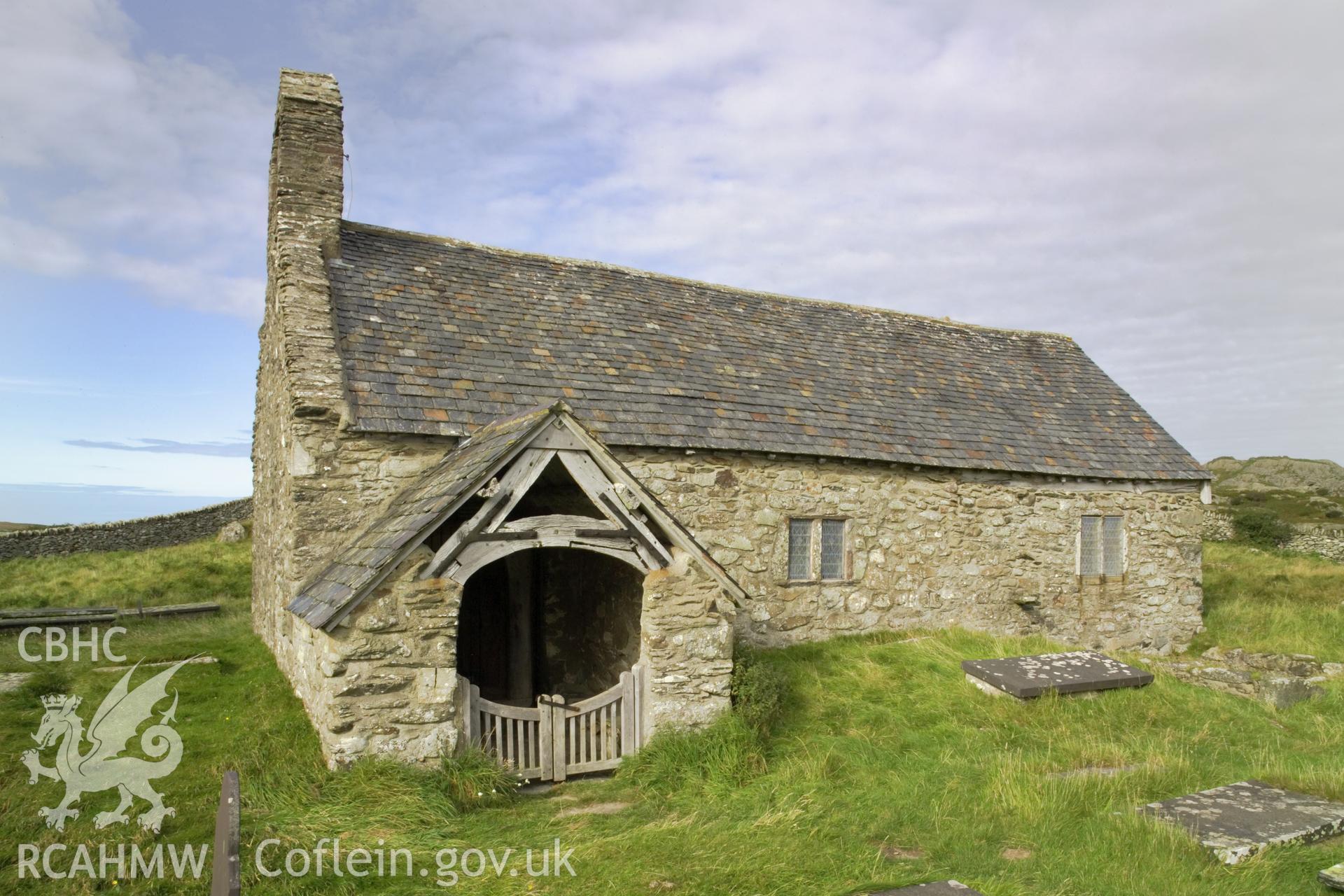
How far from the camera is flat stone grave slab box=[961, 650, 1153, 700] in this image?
30.4ft

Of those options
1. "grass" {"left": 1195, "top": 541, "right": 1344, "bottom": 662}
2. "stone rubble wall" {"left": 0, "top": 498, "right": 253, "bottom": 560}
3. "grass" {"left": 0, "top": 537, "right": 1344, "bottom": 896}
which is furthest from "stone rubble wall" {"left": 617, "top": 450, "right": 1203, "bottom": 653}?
"stone rubble wall" {"left": 0, "top": 498, "right": 253, "bottom": 560}

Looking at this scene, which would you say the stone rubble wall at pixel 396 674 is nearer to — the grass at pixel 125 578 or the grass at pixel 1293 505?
the grass at pixel 125 578

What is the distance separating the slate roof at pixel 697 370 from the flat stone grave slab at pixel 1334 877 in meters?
7.85

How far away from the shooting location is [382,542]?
7.38 meters

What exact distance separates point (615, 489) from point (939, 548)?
7.73 m

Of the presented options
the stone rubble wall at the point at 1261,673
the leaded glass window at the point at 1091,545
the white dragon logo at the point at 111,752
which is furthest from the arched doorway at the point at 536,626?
the leaded glass window at the point at 1091,545

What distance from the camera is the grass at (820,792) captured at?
18.0 feet

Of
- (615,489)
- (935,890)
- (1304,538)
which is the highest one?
(615,489)

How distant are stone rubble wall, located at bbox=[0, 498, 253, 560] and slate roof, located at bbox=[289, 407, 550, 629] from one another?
17.6m

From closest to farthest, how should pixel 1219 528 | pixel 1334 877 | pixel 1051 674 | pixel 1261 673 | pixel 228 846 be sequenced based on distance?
pixel 228 846, pixel 1334 877, pixel 1051 674, pixel 1261 673, pixel 1219 528

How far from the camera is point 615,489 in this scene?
7824mm

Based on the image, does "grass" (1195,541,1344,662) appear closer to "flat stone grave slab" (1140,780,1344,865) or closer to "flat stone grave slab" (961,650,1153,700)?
"flat stone grave slab" (961,650,1153,700)

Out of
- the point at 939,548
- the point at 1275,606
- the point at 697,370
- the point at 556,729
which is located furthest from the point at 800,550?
the point at 1275,606

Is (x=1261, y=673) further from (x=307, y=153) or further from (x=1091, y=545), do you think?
(x=307, y=153)
